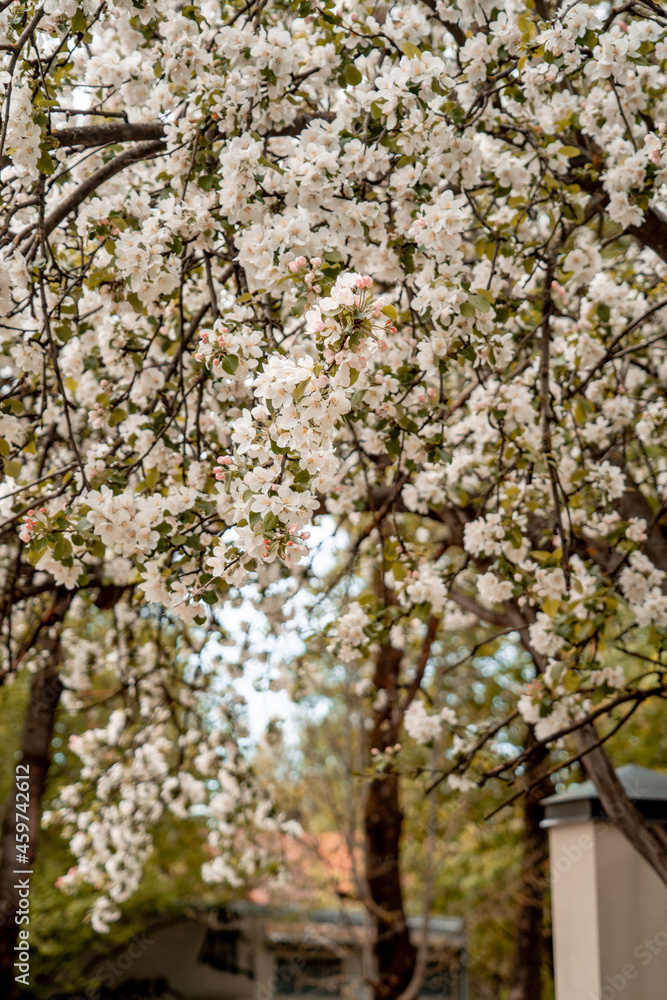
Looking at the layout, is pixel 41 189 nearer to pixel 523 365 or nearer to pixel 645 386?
pixel 523 365

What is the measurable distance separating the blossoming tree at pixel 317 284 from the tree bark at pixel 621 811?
0.04 ft

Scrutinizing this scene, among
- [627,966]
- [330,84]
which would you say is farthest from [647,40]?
[627,966]

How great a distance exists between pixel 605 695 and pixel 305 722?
21.6 feet

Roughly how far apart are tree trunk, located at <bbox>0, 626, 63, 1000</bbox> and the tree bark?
3.25 metres

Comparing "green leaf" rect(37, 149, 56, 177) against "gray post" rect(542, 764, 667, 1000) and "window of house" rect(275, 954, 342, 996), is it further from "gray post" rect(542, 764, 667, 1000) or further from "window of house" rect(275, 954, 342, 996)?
"window of house" rect(275, 954, 342, 996)

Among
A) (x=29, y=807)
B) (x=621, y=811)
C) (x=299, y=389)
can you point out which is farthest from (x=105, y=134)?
(x=29, y=807)

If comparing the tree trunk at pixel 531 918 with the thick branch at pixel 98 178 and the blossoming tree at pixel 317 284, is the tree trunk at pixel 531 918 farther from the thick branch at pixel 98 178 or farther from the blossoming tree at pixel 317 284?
the thick branch at pixel 98 178

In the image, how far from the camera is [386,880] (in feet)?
24.7

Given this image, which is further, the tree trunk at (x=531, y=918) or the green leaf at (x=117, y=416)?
the tree trunk at (x=531, y=918)

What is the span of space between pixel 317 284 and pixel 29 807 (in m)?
4.64

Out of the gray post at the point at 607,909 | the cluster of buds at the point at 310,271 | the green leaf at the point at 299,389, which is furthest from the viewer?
the gray post at the point at 607,909

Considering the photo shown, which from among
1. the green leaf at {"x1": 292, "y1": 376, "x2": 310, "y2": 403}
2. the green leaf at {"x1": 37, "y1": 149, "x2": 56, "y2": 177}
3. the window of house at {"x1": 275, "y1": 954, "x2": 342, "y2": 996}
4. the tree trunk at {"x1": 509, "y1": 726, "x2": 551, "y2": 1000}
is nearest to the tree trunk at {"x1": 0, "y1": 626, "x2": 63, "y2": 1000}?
the green leaf at {"x1": 37, "y1": 149, "x2": 56, "y2": 177}

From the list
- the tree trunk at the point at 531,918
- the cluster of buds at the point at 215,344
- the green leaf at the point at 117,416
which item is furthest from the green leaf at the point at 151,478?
the tree trunk at the point at 531,918

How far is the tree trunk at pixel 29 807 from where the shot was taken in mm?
5348
